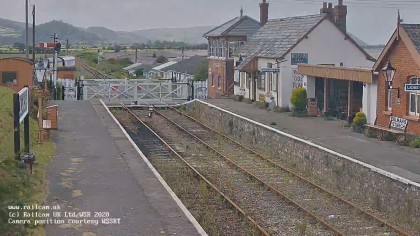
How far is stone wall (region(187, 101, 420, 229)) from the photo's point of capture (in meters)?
13.8

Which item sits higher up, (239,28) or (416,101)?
(239,28)

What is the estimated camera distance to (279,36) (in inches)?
1385

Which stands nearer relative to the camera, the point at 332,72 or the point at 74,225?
the point at 74,225

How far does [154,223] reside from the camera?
10.9 m

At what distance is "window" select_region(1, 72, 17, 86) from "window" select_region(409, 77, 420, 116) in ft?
67.1

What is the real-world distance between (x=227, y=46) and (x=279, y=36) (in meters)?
9.24

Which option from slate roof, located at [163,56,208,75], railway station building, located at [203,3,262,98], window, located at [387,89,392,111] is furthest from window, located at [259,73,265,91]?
slate roof, located at [163,56,208,75]

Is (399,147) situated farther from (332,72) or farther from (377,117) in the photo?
(332,72)

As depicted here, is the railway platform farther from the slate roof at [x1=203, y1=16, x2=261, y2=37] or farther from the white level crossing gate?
the slate roof at [x1=203, y1=16, x2=261, y2=37]

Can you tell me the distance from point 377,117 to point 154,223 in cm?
1403

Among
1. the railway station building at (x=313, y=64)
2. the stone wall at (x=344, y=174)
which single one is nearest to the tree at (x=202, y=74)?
the railway station building at (x=313, y=64)

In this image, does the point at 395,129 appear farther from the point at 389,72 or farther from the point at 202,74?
the point at 202,74

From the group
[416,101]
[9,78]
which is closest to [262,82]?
[9,78]

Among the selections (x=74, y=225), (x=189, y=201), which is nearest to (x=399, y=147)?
(x=189, y=201)
